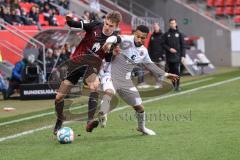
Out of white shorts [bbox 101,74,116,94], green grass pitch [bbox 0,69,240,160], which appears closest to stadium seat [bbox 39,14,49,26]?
green grass pitch [bbox 0,69,240,160]

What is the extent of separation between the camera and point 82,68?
33.2 ft

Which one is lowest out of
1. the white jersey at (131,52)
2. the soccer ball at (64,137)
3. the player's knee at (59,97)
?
the soccer ball at (64,137)

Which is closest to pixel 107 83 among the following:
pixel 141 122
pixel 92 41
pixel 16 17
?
pixel 92 41

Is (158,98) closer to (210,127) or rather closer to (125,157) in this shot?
(210,127)

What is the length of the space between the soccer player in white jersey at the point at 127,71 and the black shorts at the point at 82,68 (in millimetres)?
225

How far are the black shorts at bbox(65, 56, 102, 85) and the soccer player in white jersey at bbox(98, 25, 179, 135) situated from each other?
0.74 ft

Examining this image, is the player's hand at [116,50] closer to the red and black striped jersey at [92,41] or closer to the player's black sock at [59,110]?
the red and black striped jersey at [92,41]

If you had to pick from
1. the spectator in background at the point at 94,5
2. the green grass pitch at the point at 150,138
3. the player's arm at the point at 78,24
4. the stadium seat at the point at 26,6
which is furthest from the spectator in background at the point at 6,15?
the player's arm at the point at 78,24

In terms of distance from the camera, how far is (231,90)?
17312 millimetres

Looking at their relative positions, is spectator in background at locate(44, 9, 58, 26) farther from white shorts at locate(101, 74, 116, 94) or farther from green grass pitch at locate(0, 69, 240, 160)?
white shorts at locate(101, 74, 116, 94)

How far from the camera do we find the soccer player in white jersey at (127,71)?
9.56 metres

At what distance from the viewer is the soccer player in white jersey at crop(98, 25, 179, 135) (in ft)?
31.4

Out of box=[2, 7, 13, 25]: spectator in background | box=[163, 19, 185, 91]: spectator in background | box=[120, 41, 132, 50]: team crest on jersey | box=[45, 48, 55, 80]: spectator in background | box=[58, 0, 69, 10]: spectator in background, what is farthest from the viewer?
box=[58, 0, 69, 10]: spectator in background

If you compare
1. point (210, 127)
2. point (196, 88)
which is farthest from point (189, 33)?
point (210, 127)
